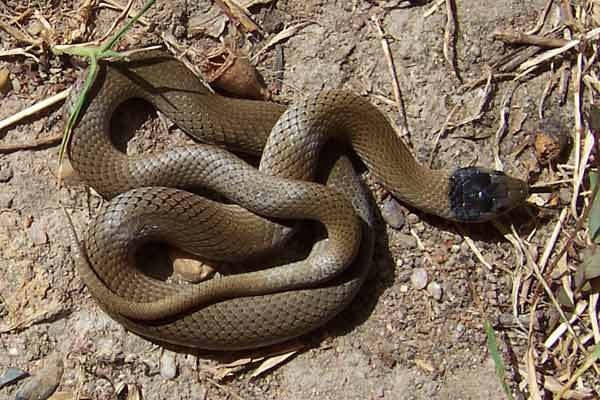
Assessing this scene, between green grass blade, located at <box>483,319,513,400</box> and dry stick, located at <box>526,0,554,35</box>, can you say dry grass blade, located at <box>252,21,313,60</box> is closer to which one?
dry stick, located at <box>526,0,554,35</box>

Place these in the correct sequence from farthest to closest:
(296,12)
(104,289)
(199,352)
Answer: (296,12) < (199,352) < (104,289)

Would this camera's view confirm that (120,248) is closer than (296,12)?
Yes

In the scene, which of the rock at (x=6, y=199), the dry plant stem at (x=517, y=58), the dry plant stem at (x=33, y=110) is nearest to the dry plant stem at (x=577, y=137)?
the dry plant stem at (x=517, y=58)

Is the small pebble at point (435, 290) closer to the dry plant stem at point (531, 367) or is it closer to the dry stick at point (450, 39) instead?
the dry plant stem at point (531, 367)

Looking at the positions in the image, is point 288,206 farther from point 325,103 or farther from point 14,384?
point 14,384

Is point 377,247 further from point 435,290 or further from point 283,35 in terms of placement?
point 283,35

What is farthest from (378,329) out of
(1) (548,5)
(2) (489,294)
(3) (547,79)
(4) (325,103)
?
(1) (548,5)


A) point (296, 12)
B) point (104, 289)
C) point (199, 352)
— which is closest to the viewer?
point (104, 289)
